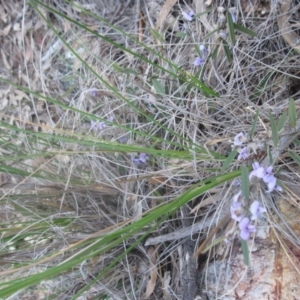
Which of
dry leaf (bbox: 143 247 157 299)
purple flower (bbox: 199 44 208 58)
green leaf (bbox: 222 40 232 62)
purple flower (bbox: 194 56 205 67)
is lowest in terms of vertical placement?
dry leaf (bbox: 143 247 157 299)

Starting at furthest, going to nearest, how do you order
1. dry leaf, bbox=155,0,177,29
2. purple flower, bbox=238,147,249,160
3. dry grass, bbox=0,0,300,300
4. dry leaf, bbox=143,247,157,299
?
dry leaf, bbox=155,0,177,29 → dry leaf, bbox=143,247,157,299 → dry grass, bbox=0,0,300,300 → purple flower, bbox=238,147,249,160

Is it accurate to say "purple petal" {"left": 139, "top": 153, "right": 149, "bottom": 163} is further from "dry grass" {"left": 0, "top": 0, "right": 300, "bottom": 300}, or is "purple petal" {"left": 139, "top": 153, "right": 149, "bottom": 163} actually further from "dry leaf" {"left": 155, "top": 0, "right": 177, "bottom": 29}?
"dry leaf" {"left": 155, "top": 0, "right": 177, "bottom": 29}

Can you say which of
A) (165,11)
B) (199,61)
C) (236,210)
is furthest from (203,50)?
(236,210)

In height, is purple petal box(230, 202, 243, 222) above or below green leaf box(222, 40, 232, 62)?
below

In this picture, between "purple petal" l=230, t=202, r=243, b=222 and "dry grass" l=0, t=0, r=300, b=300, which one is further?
"dry grass" l=0, t=0, r=300, b=300

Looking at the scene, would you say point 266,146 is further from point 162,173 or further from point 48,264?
point 48,264

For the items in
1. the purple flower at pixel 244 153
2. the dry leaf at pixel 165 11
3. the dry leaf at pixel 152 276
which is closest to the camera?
the purple flower at pixel 244 153

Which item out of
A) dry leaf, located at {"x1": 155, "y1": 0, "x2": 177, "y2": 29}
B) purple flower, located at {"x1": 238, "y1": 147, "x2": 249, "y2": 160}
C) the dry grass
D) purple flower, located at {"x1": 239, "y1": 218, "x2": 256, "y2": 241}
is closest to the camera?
purple flower, located at {"x1": 239, "y1": 218, "x2": 256, "y2": 241}

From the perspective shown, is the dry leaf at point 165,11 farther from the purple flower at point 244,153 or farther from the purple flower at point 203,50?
the purple flower at point 244,153

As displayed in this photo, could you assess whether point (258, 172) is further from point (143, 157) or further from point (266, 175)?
point (143, 157)

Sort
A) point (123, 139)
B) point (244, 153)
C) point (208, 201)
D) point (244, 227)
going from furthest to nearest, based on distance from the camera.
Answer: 1. point (123, 139)
2. point (208, 201)
3. point (244, 153)
4. point (244, 227)

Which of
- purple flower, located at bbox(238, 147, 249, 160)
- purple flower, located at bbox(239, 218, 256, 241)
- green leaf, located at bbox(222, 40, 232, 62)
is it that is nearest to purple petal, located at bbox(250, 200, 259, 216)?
purple flower, located at bbox(239, 218, 256, 241)

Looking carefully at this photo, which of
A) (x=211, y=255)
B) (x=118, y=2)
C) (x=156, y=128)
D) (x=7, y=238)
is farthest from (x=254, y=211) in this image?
(x=118, y=2)

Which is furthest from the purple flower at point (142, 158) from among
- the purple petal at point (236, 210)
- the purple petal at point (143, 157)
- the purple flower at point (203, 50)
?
the purple petal at point (236, 210)
